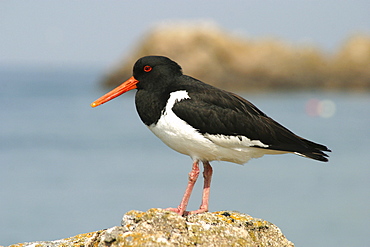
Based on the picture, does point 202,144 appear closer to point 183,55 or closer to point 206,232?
point 206,232

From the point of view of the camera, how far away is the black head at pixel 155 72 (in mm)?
7578

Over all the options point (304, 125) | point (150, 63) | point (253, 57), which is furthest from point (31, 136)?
point (150, 63)

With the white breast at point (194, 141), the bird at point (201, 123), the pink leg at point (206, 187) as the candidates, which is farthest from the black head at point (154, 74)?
the pink leg at point (206, 187)

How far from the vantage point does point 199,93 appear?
7.36 m

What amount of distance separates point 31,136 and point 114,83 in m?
29.1

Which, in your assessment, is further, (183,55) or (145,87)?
(183,55)

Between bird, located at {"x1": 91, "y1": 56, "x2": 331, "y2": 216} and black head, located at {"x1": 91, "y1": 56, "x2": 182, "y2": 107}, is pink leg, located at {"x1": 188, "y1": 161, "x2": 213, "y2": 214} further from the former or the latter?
black head, located at {"x1": 91, "y1": 56, "x2": 182, "y2": 107}

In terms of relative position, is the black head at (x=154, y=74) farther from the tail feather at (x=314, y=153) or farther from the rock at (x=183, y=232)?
the rock at (x=183, y=232)

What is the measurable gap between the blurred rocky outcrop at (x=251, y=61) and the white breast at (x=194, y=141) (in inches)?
2332

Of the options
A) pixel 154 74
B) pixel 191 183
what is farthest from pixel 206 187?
pixel 154 74

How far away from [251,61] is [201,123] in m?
66.5

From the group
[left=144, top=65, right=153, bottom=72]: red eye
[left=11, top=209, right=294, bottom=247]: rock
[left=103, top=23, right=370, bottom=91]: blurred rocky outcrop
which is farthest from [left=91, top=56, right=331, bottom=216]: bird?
[left=103, top=23, right=370, bottom=91]: blurred rocky outcrop

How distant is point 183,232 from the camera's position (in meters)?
5.51

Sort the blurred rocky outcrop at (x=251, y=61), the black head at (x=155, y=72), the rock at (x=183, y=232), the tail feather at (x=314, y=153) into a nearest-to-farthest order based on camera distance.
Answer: the rock at (x=183, y=232) < the tail feather at (x=314, y=153) < the black head at (x=155, y=72) < the blurred rocky outcrop at (x=251, y=61)
